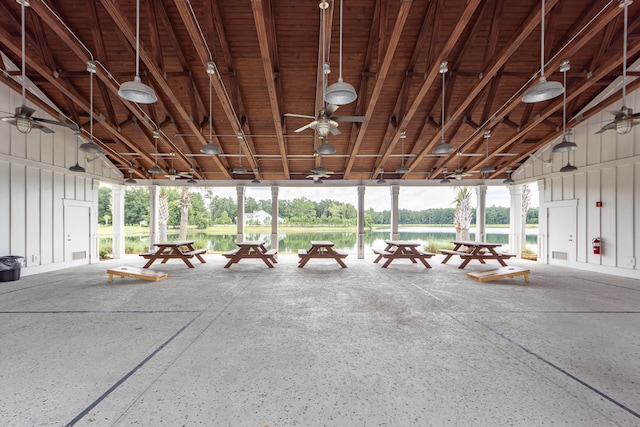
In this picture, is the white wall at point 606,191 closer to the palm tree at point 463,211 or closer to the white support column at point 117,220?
the palm tree at point 463,211

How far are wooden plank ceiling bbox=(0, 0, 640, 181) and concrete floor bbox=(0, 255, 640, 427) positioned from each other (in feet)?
10.7

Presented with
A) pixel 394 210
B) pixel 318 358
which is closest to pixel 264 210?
pixel 394 210

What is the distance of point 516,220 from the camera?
11.4 m

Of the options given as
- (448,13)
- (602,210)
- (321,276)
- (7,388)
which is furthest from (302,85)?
(602,210)

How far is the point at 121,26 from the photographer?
4730 millimetres

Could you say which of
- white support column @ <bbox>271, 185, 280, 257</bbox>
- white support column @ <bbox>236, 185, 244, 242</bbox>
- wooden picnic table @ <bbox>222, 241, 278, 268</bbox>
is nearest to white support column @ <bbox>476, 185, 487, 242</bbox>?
white support column @ <bbox>271, 185, 280, 257</bbox>

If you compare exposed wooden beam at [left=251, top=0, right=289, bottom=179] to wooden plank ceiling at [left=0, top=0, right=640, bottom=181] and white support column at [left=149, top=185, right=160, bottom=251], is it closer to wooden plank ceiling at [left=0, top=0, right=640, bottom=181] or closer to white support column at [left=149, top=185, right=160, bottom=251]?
wooden plank ceiling at [left=0, top=0, right=640, bottom=181]

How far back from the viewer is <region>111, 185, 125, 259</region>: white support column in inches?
441

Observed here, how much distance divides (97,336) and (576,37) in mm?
9615

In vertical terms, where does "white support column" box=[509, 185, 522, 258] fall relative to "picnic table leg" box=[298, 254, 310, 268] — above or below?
above

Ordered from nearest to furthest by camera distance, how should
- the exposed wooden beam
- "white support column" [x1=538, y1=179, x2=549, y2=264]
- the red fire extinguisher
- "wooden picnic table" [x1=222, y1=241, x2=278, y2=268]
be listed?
the exposed wooden beam → the red fire extinguisher → "wooden picnic table" [x1=222, y1=241, x2=278, y2=268] → "white support column" [x1=538, y1=179, x2=549, y2=264]

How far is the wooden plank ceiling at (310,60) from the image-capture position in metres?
5.20

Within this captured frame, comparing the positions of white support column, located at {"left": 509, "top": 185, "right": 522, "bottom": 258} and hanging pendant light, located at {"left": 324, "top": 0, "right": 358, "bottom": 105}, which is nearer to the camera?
hanging pendant light, located at {"left": 324, "top": 0, "right": 358, "bottom": 105}

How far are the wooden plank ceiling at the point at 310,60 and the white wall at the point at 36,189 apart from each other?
0.98 m
